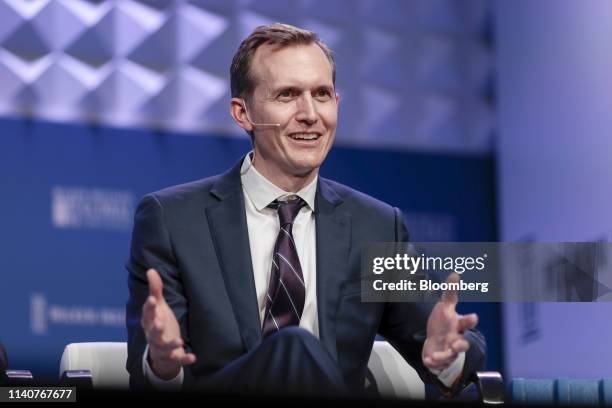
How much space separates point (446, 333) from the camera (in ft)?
6.87

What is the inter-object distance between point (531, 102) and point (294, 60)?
2.69 metres

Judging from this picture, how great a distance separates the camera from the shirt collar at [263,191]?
94.4 inches

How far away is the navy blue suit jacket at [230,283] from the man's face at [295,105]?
0.10 m

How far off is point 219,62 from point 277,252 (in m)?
2.36

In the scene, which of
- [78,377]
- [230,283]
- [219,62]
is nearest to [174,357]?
[78,377]

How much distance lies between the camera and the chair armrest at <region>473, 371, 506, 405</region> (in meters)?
2.13

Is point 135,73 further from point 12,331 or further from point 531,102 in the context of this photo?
point 531,102

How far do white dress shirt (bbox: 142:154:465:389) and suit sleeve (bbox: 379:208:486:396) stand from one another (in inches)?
1.9

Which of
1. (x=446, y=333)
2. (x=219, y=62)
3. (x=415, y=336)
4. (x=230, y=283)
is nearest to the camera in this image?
(x=446, y=333)

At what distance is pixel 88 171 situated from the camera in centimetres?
423

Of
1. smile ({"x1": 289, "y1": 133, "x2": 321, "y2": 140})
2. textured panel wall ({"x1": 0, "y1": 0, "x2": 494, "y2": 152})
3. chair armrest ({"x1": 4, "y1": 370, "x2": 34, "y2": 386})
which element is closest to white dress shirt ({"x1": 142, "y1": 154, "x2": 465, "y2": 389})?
smile ({"x1": 289, "y1": 133, "x2": 321, "y2": 140})

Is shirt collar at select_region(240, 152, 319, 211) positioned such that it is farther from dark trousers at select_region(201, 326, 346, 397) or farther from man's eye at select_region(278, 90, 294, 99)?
dark trousers at select_region(201, 326, 346, 397)

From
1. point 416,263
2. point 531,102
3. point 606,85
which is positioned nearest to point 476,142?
point 531,102

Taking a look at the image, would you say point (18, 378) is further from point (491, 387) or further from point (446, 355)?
point (491, 387)
